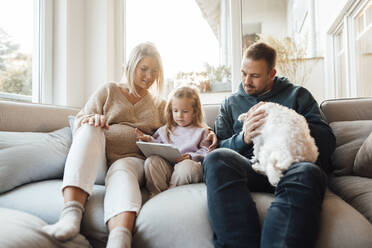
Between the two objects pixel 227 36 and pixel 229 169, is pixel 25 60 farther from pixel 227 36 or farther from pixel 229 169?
pixel 229 169

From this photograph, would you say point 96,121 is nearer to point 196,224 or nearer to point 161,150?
point 161,150

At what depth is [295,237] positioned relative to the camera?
0.87 meters

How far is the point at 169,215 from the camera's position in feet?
3.43

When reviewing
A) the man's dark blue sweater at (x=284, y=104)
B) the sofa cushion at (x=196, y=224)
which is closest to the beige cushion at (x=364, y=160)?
the man's dark blue sweater at (x=284, y=104)

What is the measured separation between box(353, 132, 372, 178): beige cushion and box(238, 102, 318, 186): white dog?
42 cm

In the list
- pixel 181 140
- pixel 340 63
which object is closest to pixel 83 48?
→ pixel 181 140

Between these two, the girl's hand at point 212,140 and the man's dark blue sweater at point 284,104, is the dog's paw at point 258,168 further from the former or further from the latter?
the girl's hand at point 212,140

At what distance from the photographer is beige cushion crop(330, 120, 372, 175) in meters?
1.48

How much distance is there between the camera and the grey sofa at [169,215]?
925mm

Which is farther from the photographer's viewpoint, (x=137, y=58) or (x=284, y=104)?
(x=137, y=58)

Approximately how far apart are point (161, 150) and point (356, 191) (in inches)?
34.0

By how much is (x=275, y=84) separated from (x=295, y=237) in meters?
0.93

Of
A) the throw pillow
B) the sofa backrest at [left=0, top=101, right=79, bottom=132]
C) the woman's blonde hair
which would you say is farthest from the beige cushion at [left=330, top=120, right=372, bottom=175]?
the sofa backrest at [left=0, top=101, right=79, bottom=132]

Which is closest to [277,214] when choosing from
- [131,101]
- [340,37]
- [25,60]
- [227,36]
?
[131,101]
